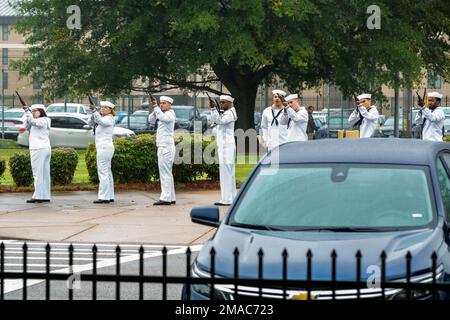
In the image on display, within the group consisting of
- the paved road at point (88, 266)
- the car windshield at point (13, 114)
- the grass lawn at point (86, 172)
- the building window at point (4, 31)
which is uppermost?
the building window at point (4, 31)

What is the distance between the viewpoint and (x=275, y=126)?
21797 millimetres

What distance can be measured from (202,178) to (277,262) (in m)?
19.0

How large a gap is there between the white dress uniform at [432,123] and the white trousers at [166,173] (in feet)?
14.8

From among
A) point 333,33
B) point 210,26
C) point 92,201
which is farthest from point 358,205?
point 333,33

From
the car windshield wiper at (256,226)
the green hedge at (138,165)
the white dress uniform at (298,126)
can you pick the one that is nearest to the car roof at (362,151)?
the car windshield wiper at (256,226)

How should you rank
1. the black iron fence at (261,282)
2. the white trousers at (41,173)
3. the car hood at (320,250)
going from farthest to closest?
1. the white trousers at (41,173)
2. the car hood at (320,250)
3. the black iron fence at (261,282)

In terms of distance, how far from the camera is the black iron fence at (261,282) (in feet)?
19.4

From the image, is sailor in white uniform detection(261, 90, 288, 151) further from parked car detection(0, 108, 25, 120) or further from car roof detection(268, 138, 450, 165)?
parked car detection(0, 108, 25, 120)

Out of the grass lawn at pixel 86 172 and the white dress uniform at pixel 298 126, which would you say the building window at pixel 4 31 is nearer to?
the grass lawn at pixel 86 172

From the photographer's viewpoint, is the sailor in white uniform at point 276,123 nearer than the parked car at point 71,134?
Yes

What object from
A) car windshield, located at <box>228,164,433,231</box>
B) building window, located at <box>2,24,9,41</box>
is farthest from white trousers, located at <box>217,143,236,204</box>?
building window, located at <box>2,24,9,41</box>

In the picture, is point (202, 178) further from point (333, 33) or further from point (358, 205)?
point (358, 205)

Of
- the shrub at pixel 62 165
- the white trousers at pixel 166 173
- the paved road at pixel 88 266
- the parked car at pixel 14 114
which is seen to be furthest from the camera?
the parked car at pixel 14 114

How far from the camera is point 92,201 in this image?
70.3 feet
